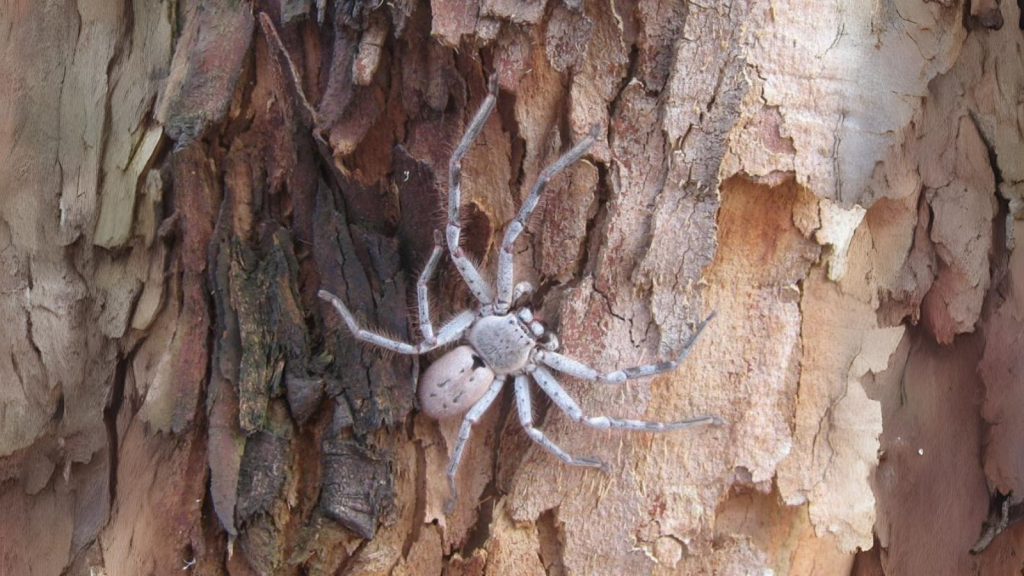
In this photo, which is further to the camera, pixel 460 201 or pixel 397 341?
pixel 460 201

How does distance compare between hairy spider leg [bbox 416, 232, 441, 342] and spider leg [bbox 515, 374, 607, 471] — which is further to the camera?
hairy spider leg [bbox 416, 232, 441, 342]

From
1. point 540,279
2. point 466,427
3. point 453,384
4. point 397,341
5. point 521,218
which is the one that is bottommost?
point 466,427

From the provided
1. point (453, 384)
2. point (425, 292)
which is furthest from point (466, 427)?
point (425, 292)

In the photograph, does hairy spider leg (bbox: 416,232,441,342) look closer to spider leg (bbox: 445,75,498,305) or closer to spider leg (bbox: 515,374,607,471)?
spider leg (bbox: 445,75,498,305)

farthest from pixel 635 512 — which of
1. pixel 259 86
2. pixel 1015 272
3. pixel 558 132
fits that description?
pixel 259 86

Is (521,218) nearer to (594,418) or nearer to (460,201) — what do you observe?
(460,201)

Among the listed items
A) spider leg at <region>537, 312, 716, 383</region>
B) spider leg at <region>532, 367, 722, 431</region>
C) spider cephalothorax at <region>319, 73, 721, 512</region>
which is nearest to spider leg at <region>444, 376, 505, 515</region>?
spider cephalothorax at <region>319, 73, 721, 512</region>
